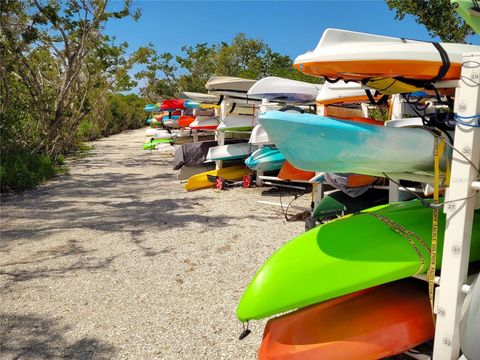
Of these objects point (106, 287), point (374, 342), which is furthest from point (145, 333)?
point (374, 342)

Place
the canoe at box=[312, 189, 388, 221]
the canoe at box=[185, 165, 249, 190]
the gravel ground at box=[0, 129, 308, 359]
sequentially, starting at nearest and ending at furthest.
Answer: the gravel ground at box=[0, 129, 308, 359] < the canoe at box=[312, 189, 388, 221] < the canoe at box=[185, 165, 249, 190]

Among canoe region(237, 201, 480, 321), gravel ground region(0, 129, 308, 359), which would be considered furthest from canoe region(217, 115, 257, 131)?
canoe region(237, 201, 480, 321)

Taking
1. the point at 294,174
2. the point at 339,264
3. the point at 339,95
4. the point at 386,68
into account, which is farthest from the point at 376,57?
the point at 294,174

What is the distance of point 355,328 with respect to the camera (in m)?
2.22

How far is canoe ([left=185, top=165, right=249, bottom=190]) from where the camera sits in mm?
9117

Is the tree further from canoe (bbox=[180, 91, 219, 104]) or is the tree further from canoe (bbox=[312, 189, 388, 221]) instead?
canoe (bbox=[312, 189, 388, 221])

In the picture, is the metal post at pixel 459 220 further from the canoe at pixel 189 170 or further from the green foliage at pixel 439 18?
the green foliage at pixel 439 18

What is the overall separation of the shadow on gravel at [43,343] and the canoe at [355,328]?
1.30 meters

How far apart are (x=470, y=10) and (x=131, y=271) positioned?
3677 mm

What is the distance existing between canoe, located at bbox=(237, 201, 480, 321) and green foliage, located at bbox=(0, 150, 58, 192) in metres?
7.99

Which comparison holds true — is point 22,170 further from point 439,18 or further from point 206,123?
point 439,18

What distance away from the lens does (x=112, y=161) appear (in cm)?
1473

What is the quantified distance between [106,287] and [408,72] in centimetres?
320

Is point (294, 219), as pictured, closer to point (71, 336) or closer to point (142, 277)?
point (142, 277)
